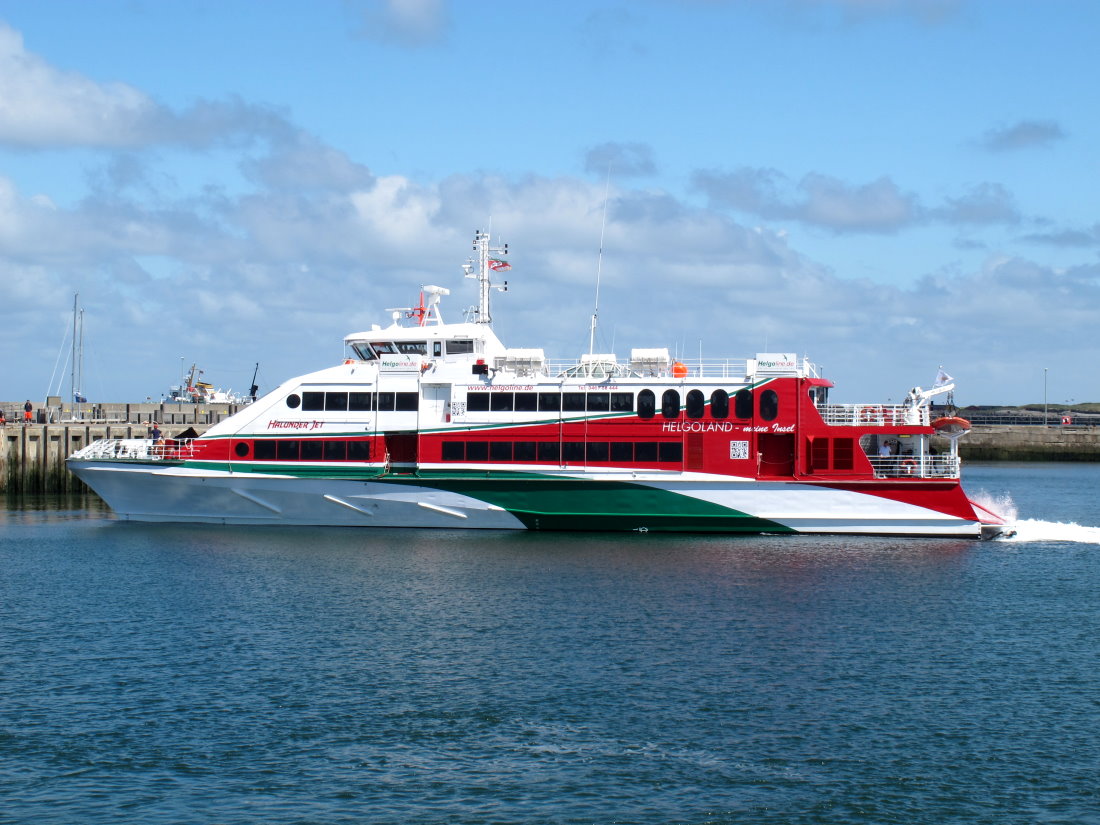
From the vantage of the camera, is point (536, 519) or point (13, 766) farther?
point (536, 519)

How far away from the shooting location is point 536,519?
33.0 meters

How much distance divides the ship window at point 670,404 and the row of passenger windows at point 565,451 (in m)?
0.80

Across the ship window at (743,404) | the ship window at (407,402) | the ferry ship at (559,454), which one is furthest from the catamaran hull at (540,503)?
the ship window at (407,402)

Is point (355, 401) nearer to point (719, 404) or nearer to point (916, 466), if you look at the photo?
point (719, 404)

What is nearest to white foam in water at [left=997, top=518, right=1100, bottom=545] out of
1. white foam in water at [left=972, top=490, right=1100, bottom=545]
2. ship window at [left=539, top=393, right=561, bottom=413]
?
white foam in water at [left=972, top=490, right=1100, bottom=545]

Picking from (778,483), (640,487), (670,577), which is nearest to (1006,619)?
(670,577)

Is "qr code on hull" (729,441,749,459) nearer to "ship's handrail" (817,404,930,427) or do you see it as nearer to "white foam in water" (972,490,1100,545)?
"ship's handrail" (817,404,930,427)

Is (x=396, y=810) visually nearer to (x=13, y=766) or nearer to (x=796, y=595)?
(x=13, y=766)

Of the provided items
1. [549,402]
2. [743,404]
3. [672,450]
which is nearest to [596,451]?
[549,402]

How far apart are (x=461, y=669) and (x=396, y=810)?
5.44 m

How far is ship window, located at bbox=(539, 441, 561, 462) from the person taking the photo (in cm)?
3312

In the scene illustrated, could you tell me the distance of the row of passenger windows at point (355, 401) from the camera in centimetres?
3391

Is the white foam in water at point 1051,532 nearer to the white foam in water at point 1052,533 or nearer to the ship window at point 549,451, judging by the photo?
the white foam in water at point 1052,533

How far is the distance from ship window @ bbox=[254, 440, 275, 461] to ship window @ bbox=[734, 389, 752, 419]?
44.1ft
